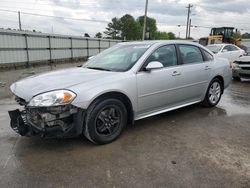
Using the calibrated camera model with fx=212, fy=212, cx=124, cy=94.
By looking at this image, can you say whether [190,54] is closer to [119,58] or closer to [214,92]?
[214,92]

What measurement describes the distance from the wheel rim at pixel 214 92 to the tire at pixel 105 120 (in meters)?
2.63

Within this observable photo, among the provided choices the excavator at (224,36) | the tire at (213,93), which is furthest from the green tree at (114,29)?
the tire at (213,93)

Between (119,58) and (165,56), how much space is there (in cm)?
87

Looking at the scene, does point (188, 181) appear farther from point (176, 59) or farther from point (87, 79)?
point (176, 59)

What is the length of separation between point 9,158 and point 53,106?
95 centimetres

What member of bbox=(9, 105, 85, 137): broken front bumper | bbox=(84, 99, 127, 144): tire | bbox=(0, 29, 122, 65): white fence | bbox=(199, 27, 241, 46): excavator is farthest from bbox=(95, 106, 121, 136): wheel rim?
bbox=(199, 27, 241, 46): excavator

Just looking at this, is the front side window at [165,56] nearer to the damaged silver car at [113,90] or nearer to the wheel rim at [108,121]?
the damaged silver car at [113,90]

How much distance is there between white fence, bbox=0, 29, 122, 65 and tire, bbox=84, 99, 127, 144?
1094 cm

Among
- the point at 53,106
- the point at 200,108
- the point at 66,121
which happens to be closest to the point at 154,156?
the point at 66,121

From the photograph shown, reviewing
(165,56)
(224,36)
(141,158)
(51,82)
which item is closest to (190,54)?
(165,56)

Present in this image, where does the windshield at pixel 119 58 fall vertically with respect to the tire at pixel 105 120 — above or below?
above

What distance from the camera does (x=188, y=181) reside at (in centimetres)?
240

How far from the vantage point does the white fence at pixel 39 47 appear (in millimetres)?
12001

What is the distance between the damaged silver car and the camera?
2803 mm
